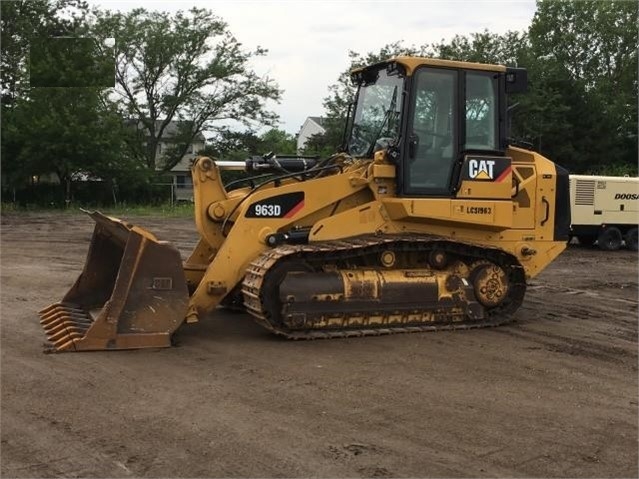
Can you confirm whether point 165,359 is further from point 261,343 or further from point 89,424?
point 89,424

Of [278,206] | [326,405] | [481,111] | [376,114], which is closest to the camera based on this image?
[326,405]

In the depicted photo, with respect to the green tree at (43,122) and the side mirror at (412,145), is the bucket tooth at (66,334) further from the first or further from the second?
the green tree at (43,122)

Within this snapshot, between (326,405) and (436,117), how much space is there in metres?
4.05

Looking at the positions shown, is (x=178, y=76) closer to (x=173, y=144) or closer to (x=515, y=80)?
(x=173, y=144)

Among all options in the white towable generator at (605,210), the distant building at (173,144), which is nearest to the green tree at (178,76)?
the distant building at (173,144)

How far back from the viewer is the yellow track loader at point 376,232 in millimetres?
7078

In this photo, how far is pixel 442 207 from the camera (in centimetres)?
795

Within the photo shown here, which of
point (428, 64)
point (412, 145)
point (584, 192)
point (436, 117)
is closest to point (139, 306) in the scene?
point (412, 145)

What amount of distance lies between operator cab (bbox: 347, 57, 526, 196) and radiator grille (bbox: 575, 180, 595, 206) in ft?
31.3

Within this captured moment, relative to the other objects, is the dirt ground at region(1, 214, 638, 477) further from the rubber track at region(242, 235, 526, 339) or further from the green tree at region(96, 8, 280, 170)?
the green tree at region(96, 8, 280, 170)

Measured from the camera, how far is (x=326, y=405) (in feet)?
16.9

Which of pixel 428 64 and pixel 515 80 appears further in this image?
pixel 515 80

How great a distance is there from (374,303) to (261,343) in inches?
49.1

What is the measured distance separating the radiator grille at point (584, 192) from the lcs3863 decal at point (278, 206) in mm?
11588
